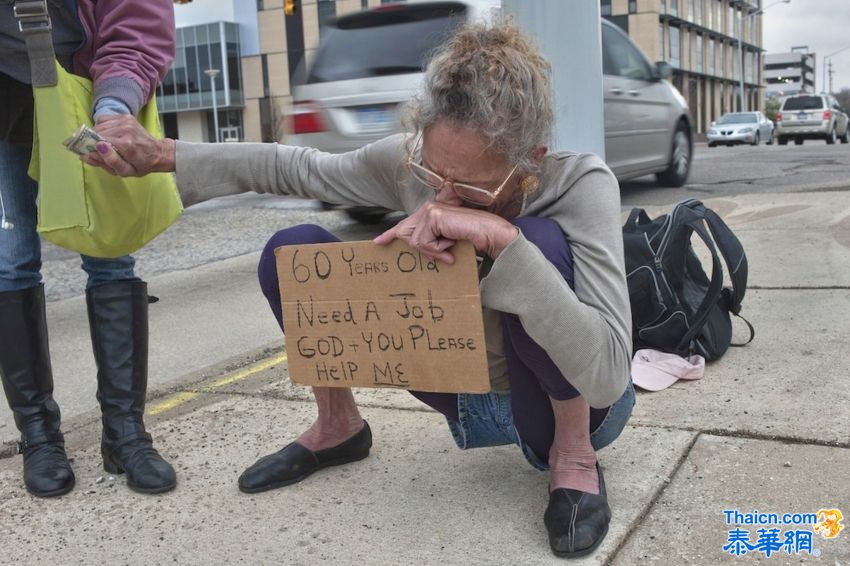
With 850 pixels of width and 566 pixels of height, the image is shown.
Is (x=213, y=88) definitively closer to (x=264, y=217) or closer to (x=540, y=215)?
(x=264, y=217)

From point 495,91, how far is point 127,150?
87 cm

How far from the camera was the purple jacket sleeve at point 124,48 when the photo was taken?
2184 millimetres

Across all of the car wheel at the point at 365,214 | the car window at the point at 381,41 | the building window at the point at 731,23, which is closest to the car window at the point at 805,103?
the car wheel at the point at 365,214

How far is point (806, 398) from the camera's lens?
2.66 metres

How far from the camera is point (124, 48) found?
2.25 m

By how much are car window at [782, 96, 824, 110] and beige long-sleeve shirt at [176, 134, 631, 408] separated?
101ft

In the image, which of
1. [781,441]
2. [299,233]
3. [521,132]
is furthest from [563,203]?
[781,441]

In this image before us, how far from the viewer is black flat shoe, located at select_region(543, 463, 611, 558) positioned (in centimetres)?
187

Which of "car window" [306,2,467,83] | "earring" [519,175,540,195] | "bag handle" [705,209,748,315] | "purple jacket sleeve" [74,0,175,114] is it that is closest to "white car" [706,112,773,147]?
"car window" [306,2,467,83]

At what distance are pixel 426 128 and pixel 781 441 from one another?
1359mm

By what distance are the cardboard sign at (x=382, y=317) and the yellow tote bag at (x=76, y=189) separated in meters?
0.47

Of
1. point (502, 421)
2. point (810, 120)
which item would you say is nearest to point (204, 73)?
point (810, 120)

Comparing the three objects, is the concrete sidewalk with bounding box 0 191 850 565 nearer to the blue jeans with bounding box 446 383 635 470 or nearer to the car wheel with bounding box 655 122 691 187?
the blue jeans with bounding box 446 383 635 470

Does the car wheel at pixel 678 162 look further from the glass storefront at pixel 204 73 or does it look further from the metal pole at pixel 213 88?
the glass storefront at pixel 204 73
